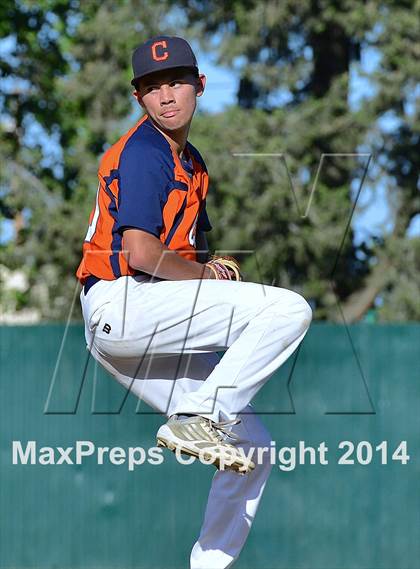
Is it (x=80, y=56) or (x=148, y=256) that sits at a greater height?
(x=80, y=56)

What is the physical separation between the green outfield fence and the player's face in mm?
3080

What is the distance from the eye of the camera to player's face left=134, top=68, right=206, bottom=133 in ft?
14.6

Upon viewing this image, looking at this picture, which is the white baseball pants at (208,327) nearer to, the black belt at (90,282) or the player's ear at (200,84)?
the black belt at (90,282)

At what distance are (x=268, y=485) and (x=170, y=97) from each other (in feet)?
11.4

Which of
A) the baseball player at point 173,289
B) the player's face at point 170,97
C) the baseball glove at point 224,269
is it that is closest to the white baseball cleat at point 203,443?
the baseball player at point 173,289

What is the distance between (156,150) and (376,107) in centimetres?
1348

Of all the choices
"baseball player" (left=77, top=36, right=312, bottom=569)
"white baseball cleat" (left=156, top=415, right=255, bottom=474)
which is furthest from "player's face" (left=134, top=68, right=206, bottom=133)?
"white baseball cleat" (left=156, top=415, right=255, bottom=474)

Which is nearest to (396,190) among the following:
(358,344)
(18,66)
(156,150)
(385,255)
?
(385,255)

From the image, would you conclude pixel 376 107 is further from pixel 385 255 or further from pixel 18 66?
pixel 18 66

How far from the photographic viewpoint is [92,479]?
23.9ft

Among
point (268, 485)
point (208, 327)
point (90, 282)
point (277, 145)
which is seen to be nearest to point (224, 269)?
point (208, 327)

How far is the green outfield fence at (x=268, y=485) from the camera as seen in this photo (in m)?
7.25

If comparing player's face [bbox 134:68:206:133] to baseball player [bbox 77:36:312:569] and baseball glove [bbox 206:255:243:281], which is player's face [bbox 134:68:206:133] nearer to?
baseball player [bbox 77:36:312:569]

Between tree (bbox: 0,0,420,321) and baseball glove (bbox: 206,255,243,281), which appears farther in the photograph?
tree (bbox: 0,0,420,321)
